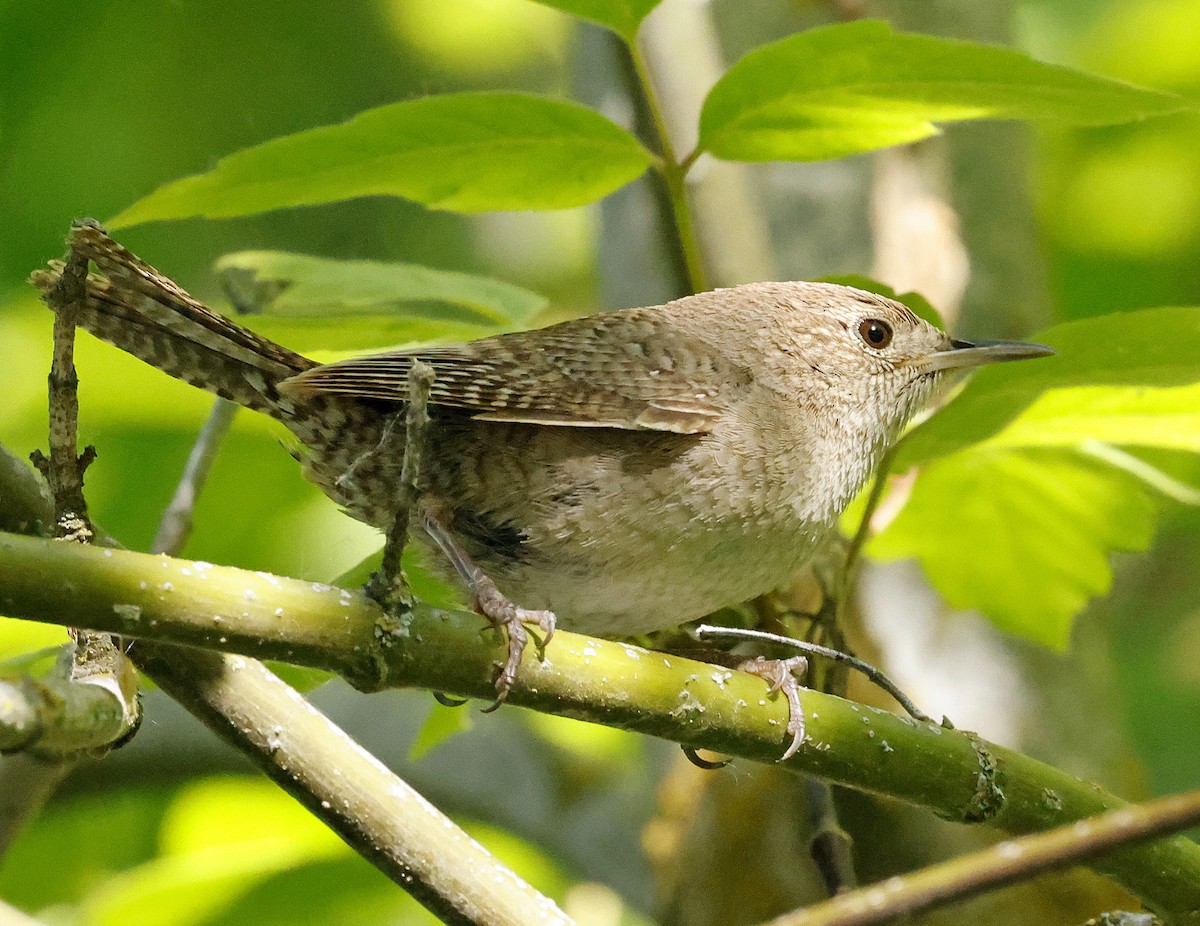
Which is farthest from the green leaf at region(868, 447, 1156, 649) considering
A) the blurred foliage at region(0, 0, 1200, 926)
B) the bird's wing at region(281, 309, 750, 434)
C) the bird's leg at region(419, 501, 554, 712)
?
the bird's leg at region(419, 501, 554, 712)

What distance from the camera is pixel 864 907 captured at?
76cm

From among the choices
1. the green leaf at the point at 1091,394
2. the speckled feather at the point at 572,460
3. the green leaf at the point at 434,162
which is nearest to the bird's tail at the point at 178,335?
the speckled feather at the point at 572,460

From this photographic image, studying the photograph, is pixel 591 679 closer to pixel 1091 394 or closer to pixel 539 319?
pixel 1091 394

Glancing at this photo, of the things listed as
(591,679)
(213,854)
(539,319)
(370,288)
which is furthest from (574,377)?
(539,319)

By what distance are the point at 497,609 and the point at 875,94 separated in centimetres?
96

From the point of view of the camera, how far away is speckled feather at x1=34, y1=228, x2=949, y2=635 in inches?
81.4

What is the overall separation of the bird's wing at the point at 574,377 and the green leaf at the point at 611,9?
22.7 inches

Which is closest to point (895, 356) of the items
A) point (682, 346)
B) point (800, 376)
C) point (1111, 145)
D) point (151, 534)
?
point (800, 376)

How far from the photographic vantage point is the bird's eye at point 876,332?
8.54ft

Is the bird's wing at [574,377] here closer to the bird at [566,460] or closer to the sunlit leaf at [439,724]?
the bird at [566,460]

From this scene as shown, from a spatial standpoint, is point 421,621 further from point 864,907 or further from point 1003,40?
point 1003,40

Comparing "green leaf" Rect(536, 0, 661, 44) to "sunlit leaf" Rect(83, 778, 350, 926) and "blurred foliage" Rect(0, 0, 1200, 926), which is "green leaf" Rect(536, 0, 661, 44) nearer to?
"blurred foliage" Rect(0, 0, 1200, 926)

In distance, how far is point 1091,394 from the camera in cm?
219

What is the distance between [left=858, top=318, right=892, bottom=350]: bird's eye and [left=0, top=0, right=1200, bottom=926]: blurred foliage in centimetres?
28
